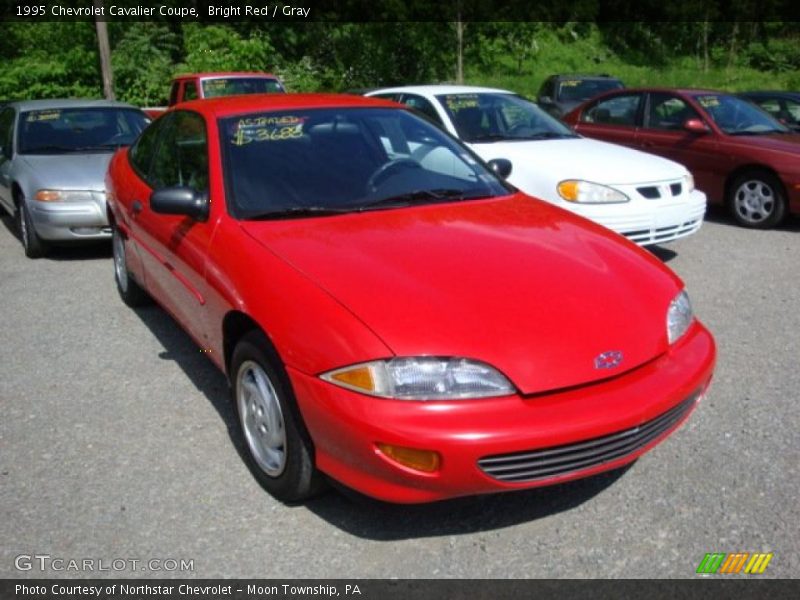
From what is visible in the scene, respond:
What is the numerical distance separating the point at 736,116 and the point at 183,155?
22.7 feet

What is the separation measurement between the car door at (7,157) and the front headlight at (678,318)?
655cm

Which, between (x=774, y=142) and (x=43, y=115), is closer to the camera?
(x=43, y=115)

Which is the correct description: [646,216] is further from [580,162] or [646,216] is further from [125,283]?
[125,283]

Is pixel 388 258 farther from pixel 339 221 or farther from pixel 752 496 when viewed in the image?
pixel 752 496

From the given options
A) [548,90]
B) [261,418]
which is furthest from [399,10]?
[261,418]

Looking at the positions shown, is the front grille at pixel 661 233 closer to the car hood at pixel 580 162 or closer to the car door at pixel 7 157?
the car hood at pixel 580 162

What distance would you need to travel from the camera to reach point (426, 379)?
2637 millimetres

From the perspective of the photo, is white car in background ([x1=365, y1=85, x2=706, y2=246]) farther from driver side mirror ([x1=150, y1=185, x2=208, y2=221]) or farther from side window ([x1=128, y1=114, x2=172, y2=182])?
driver side mirror ([x1=150, y1=185, x2=208, y2=221])

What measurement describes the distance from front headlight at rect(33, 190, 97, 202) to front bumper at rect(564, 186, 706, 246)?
4.12 meters

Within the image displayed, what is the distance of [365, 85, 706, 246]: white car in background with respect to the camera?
20.9 ft

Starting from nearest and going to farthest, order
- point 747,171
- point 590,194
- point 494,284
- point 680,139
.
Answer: point 494,284
point 590,194
point 747,171
point 680,139

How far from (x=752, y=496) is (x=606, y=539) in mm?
689

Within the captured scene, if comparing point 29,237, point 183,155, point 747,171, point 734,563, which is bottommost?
point 29,237

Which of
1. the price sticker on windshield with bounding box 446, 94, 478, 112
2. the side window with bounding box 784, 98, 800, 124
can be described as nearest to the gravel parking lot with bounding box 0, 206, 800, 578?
the price sticker on windshield with bounding box 446, 94, 478, 112
